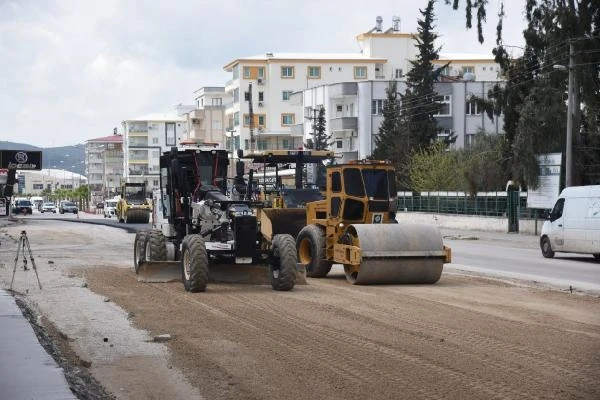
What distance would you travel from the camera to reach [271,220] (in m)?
26.2

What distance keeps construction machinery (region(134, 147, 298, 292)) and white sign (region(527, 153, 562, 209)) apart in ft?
84.1

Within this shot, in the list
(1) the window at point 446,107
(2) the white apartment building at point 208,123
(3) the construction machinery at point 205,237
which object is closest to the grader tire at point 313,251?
(3) the construction machinery at point 205,237

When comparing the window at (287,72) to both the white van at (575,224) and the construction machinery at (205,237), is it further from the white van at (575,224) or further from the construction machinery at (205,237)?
the construction machinery at (205,237)

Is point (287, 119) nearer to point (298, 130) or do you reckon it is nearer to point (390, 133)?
point (298, 130)

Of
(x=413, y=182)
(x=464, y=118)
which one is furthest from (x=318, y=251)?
(x=464, y=118)

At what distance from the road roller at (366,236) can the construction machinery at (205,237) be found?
1220 millimetres

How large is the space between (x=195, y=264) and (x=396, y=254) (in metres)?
4.42

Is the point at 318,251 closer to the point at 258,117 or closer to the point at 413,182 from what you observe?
the point at 413,182

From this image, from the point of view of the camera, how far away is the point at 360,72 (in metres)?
123

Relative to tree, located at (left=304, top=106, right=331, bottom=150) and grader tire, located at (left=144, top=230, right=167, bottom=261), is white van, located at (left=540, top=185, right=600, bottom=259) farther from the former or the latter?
tree, located at (left=304, top=106, right=331, bottom=150)

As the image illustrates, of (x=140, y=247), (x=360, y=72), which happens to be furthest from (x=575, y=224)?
(x=360, y=72)

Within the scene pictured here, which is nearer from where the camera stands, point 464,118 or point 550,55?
point 550,55

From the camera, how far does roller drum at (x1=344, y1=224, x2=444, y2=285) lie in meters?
22.1

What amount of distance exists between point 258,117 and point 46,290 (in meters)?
105
